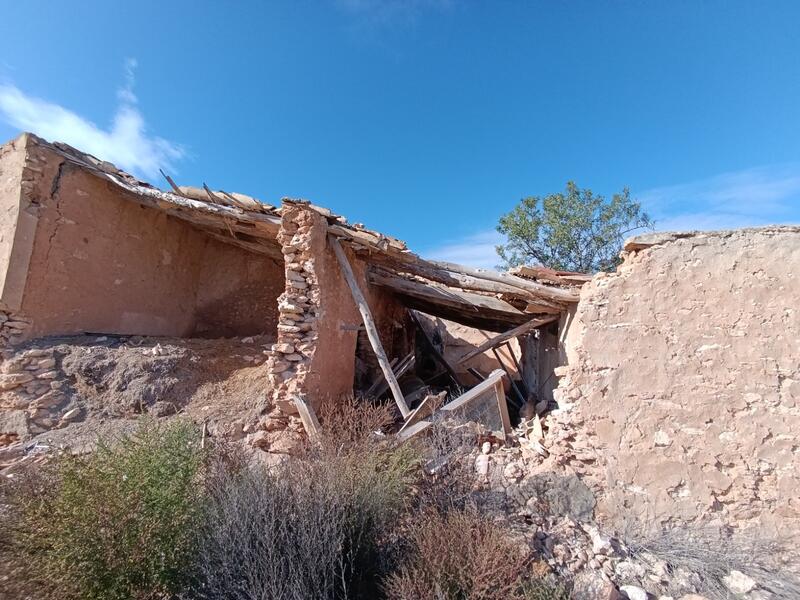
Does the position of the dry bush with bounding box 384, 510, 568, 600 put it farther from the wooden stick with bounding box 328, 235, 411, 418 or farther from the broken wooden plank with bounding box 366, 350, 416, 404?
the broken wooden plank with bounding box 366, 350, 416, 404

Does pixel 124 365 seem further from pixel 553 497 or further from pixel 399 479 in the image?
pixel 553 497

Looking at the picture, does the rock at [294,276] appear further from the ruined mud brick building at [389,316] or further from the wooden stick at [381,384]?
the wooden stick at [381,384]

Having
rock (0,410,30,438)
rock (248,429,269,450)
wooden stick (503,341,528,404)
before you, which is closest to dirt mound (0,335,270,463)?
rock (0,410,30,438)

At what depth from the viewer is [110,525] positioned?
8.11ft

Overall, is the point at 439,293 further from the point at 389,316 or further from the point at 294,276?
the point at 294,276

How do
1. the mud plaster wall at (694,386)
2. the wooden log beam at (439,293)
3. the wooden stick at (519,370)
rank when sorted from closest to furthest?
the mud plaster wall at (694,386) → the wooden log beam at (439,293) → the wooden stick at (519,370)

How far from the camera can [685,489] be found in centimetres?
380

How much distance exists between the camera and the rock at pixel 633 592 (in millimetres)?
3074

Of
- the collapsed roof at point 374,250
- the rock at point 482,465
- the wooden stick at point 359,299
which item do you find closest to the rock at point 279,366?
the wooden stick at point 359,299

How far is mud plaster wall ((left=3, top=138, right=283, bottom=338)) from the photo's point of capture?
5.30 metres

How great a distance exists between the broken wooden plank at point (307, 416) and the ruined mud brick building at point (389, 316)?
119 millimetres

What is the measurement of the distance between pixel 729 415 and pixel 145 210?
24.9ft

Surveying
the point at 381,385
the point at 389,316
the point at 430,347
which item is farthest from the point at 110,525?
the point at 430,347

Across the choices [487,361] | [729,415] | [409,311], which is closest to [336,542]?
[729,415]
